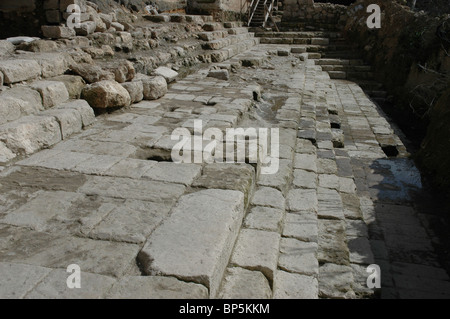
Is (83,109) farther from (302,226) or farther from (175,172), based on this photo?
(302,226)

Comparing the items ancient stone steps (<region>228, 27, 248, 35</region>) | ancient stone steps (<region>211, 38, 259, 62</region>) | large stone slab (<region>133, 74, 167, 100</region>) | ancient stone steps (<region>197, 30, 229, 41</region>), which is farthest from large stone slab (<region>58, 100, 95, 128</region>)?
ancient stone steps (<region>228, 27, 248, 35</region>)

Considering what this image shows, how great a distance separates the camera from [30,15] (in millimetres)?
→ 6254

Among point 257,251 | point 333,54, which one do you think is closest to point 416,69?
point 333,54

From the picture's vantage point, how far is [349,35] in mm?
14797

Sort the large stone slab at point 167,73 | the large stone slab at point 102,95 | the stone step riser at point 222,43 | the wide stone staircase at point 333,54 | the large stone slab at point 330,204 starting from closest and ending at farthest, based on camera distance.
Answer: the large stone slab at point 330,204 < the large stone slab at point 102,95 < the large stone slab at point 167,73 < the stone step riser at point 222,43 < the wide stone staircase at point 333,54

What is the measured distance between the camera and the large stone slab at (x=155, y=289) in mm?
1827

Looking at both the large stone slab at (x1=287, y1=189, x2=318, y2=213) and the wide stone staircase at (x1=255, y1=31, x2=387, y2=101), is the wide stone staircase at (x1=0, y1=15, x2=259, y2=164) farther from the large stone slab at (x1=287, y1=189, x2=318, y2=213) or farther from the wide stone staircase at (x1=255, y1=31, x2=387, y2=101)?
the wide stone staircase at (x1=255, y1=31, x2=387, y2=101)

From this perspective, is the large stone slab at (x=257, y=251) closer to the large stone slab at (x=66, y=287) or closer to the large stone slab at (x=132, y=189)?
the large stone slab at (x=132, y=189)

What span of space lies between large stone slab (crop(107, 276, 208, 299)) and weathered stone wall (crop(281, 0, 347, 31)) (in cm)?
1612

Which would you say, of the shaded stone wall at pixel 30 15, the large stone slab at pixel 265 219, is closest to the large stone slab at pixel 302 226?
the large stone slab at pixel 265 219

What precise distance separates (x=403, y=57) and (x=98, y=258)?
37.1ft

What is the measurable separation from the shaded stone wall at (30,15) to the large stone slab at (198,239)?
16.5 ft
